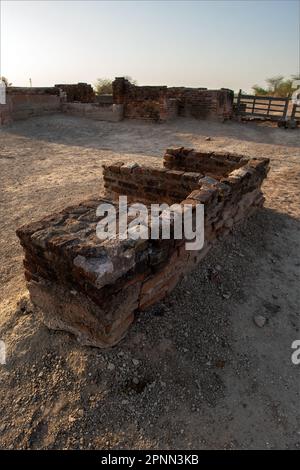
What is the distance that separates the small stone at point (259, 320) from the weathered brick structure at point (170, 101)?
465 inches

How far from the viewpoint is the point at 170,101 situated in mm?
13609

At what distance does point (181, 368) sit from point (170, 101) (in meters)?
12.7

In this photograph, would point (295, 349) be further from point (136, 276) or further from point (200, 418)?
point (136, 276)

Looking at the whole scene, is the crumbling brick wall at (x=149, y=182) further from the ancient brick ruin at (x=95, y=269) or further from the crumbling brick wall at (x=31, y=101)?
the crumbling brick wall at (x=31, y=101)

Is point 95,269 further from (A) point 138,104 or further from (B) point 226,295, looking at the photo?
(A) point 138,104

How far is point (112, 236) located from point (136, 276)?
0.35 meters

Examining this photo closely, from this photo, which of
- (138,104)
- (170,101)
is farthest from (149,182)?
(138,104)

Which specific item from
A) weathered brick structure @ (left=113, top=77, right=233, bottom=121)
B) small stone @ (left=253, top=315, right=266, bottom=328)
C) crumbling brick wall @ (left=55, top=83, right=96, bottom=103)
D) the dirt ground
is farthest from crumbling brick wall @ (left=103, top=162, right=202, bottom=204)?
crumbling brick wall @ (left=55, top=83, right=96, bottom=103)

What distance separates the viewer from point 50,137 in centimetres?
1155

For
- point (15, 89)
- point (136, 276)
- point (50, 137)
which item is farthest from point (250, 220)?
point (15, 89)

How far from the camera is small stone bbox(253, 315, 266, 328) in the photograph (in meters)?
3.07

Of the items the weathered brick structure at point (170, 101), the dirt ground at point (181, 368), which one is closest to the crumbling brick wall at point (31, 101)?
the weathered brick structure at point (170, 101)

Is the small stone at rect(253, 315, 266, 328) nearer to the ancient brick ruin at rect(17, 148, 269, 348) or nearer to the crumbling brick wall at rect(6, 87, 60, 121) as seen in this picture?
the ancient brick ruin at rect(17, 148, 269, 348)

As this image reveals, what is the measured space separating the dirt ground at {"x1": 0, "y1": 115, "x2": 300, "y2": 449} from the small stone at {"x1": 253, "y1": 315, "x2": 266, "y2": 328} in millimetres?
24
